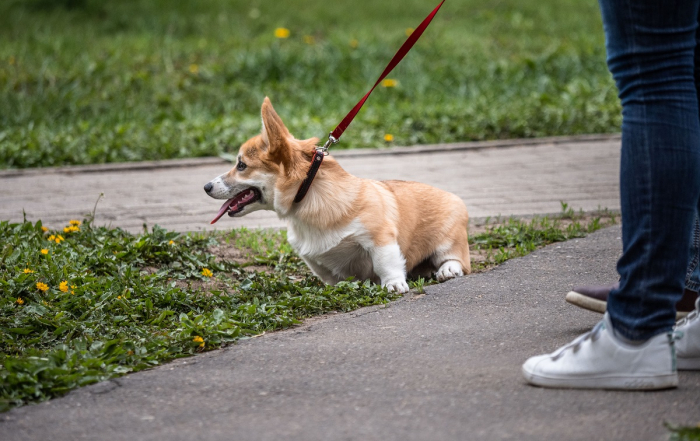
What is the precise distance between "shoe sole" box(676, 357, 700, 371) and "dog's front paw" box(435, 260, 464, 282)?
5.41 feet

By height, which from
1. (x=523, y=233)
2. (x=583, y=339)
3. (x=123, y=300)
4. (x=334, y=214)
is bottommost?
(x=523, y=233)

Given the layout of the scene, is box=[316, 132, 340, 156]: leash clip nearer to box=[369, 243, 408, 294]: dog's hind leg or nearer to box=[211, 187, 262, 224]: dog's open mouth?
box=[211, 187, 262, 224]: dog's open mouth

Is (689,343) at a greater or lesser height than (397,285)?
greater

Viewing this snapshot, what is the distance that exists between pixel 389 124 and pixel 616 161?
2512 millimetres

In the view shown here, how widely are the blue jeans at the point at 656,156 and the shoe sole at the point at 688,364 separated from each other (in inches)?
11.7

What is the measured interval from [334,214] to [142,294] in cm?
97

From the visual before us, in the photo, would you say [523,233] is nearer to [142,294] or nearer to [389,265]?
[389,265]

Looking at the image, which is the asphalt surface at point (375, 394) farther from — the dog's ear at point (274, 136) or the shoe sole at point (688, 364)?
the dog's ear at point (274, 136)

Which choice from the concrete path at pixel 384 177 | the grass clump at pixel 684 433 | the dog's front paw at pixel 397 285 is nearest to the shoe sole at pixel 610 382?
the grass clump at pixel 684 433

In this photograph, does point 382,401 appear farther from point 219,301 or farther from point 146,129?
point 146,129

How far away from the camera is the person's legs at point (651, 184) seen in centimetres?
238

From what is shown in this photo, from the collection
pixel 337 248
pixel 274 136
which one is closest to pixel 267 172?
pixel 274 136

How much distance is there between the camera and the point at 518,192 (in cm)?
645

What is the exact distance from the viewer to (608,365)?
2.48 meters
